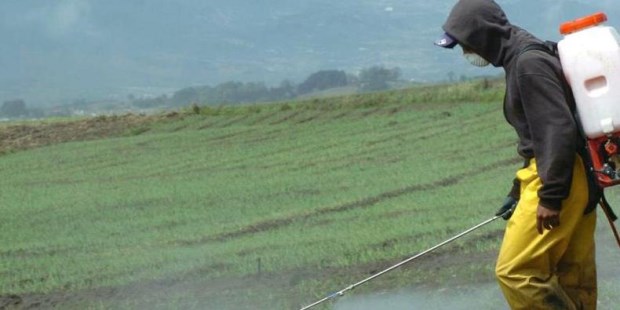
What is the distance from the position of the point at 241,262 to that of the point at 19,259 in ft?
6.66

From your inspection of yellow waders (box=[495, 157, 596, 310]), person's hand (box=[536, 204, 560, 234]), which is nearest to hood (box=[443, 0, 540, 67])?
yellow waders (box=[495, 157, 596, 310])

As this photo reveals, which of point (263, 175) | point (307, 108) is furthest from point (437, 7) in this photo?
point (263, 175)

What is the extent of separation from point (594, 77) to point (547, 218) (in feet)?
1.85

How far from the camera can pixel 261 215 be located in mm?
10875

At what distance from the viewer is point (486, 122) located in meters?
18.5

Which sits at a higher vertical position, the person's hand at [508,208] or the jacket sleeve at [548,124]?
the jacket sleeve at [548,124]

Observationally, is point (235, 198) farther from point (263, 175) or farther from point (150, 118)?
point (150, 118)

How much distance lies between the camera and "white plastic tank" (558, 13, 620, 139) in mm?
4613

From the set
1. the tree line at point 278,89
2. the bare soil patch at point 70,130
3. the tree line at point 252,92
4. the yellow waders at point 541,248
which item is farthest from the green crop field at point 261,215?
the tree line at point 252,92

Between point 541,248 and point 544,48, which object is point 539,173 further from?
point 544,48

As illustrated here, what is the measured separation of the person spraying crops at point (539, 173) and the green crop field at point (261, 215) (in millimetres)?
1638

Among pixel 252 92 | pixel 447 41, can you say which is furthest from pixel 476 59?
pixel 252 92

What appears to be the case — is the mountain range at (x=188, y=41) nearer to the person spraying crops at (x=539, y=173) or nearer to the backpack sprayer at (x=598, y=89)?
the person spraying crops at (x=539, y=173)

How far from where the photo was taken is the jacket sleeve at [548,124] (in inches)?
180
